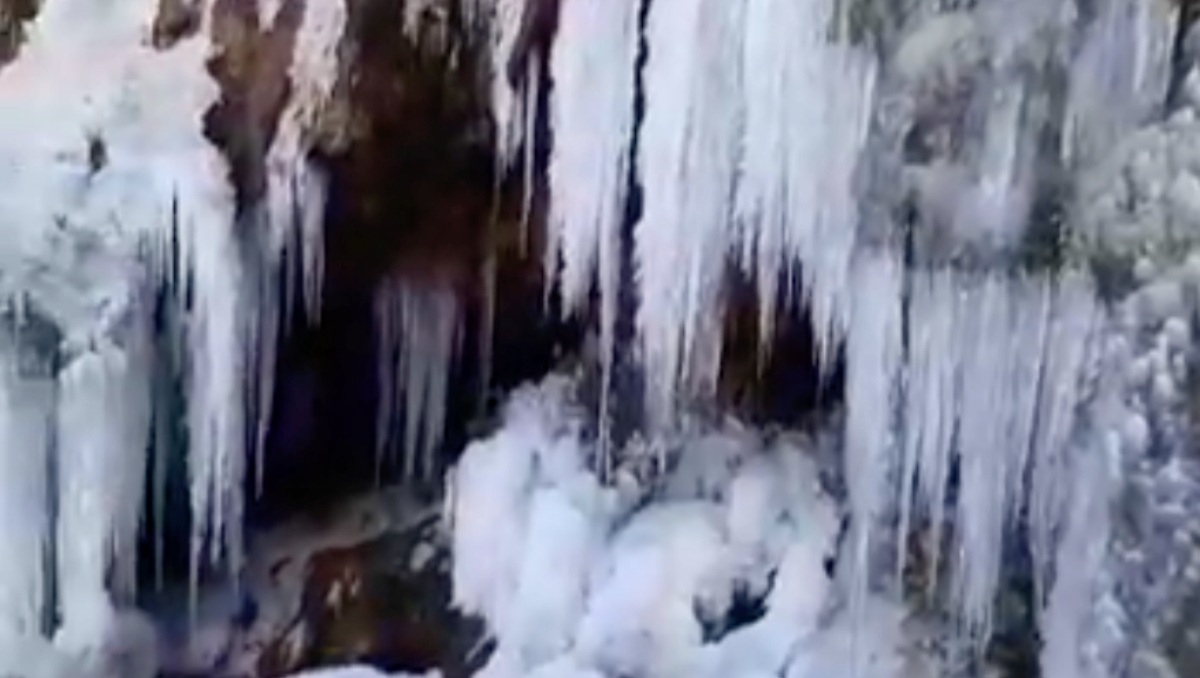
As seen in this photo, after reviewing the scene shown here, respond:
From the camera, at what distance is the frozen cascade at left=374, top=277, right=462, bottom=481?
4.59 ft

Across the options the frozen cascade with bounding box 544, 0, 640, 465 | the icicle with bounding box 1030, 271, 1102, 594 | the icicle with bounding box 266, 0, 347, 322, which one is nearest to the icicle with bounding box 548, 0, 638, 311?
the frozen cascade with bounding box 544, 0, 640, 465

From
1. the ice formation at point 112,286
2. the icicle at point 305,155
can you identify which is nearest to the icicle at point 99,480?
the ice formation at point 112,286

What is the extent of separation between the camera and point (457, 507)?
141cm

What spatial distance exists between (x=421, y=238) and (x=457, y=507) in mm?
164

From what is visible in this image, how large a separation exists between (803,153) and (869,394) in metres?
0.15

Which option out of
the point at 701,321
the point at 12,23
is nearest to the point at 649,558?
the point at 701,321

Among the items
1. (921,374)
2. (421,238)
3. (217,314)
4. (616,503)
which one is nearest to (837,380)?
(921,374)

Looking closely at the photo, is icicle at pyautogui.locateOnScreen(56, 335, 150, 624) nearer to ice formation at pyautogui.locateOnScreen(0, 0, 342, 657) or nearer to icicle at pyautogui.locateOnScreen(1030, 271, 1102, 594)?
ice formation at pyautogui.locateOnScreen(0, 0, 342, 657)

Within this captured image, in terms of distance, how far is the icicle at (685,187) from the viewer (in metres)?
1.35

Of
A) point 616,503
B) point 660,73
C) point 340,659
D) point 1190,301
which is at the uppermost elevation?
point 660,73

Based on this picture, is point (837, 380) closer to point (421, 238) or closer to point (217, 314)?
point (421, 238)

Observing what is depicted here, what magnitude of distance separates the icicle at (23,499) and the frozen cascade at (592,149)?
0.33 m

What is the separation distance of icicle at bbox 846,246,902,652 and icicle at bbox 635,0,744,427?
82 mm

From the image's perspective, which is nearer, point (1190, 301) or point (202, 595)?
point (1190, 301)
